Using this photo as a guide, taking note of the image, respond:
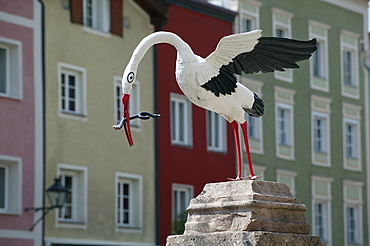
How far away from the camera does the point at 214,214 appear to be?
12.6 m

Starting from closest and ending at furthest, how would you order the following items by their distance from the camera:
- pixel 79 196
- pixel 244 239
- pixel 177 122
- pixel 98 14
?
pixel 244 239 < pixel 79 196 < pixel 98 14 < pixel 177 122

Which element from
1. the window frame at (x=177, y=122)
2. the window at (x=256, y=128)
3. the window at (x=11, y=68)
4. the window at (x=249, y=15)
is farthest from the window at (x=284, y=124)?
the window at (x=11, y=68)

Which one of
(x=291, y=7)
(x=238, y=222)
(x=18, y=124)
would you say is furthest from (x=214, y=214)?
(x=291, y=7)

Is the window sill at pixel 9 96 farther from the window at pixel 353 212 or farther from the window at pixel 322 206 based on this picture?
the window at pixel 353 212

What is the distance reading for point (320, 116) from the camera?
3994 centimetres

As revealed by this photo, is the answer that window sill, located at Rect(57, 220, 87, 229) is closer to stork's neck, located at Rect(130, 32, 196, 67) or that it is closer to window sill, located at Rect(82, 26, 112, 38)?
window sill, located at Rect(82, 26, 112, 38)

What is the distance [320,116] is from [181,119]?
7762mm

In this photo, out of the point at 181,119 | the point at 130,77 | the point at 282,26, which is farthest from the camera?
the point at 282,26

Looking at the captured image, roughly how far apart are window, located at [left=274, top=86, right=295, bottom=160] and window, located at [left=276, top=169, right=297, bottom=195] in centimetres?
52

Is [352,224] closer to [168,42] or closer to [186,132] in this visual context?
[186,132]

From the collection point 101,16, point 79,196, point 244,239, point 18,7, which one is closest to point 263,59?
point 244,239

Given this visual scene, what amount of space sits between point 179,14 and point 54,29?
564 cm

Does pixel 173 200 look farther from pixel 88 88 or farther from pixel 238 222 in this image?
pixel 238 222

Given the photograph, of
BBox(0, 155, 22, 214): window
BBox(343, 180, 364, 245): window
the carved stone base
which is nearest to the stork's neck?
the carved stone base
